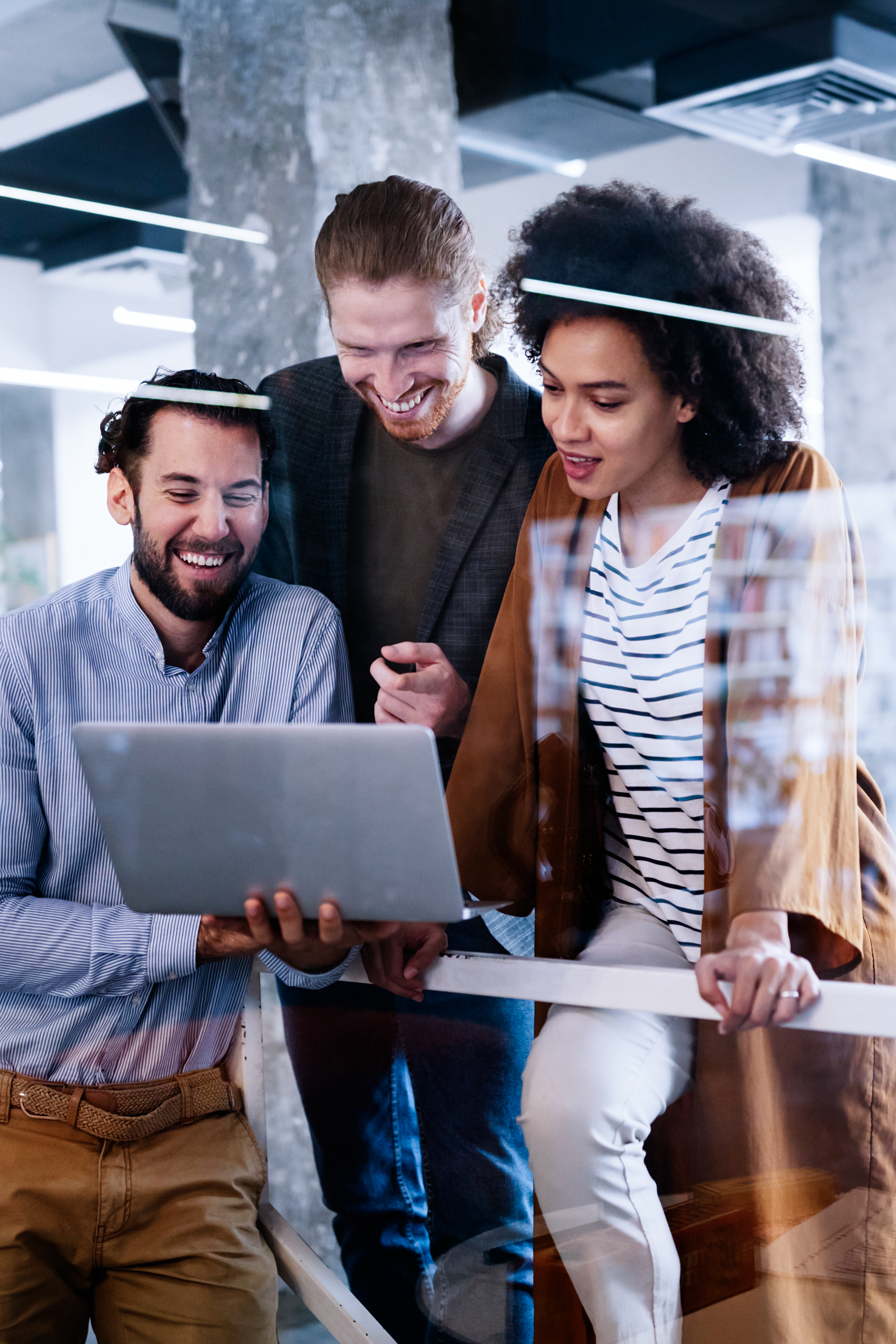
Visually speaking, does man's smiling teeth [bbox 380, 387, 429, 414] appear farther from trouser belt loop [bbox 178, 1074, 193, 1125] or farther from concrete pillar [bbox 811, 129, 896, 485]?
trouser belt loop [bbox 178, 1074, 193, 1125]

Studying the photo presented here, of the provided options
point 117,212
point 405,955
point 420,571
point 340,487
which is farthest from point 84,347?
point 405,955

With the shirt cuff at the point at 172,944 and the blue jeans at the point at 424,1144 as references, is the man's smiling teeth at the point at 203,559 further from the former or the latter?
the blue jeans at the point at 424,1144

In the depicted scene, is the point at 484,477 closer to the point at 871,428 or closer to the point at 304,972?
the point at 871,428

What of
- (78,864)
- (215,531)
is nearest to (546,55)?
(215,531)

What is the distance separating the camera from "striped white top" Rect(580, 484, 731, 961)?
1182mm

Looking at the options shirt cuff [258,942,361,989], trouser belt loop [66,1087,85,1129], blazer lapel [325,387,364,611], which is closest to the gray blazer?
blazer lapel [325,387,364,611]

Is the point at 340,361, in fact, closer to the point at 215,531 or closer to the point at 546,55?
the point at 215,531

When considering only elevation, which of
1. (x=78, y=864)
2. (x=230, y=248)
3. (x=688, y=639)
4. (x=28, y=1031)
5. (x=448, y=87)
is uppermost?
(x=448, y=87)

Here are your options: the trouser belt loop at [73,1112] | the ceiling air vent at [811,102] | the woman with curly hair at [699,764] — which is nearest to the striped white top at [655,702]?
the woman with curly hair at [699,764]

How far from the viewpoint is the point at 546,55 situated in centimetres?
156

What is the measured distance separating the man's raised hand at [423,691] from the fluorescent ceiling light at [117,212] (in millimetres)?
696

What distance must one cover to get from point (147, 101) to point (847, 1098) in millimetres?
1619

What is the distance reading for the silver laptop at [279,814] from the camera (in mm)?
1065

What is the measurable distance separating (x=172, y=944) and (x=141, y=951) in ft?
0.12
